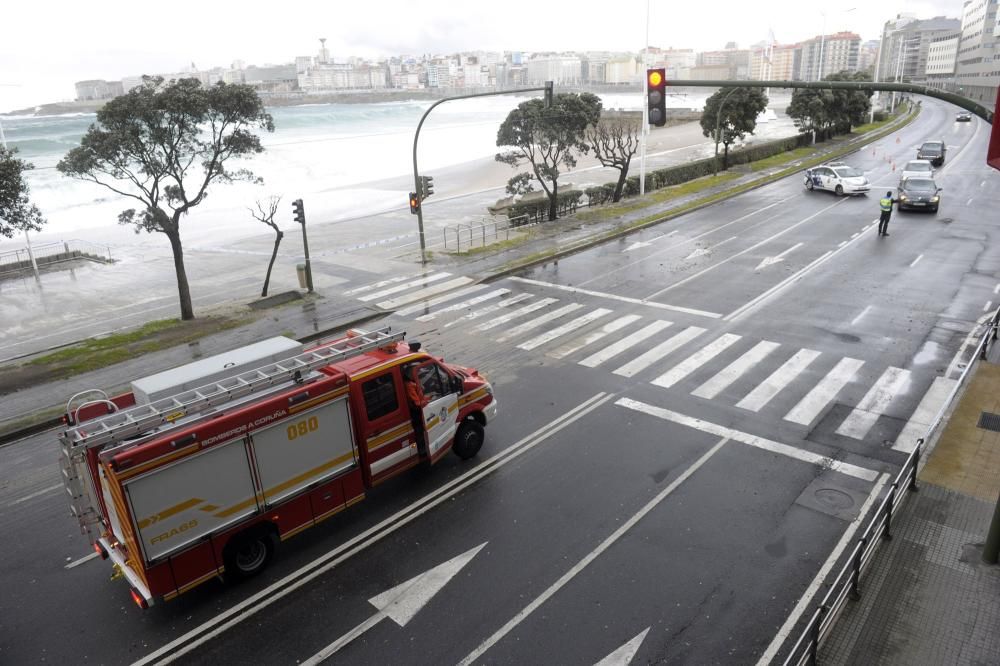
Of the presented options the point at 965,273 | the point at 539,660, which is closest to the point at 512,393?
the point at 539,660

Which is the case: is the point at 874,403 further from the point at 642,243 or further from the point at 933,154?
the point at 933,154

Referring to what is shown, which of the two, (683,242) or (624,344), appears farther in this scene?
(683,242)

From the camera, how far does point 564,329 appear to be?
19.2m

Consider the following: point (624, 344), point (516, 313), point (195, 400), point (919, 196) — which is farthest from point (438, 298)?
point (919, 196)

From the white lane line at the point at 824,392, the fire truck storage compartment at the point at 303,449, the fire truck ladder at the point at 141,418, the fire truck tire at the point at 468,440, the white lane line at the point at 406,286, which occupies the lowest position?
the white lane line at the point at 824,392

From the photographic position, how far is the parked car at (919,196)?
3216cm

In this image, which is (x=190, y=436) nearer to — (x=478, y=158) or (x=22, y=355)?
(x=22, y=355)

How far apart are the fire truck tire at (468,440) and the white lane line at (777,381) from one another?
19.0 feet

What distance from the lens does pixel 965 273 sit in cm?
2281

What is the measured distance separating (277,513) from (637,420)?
7.42 meters

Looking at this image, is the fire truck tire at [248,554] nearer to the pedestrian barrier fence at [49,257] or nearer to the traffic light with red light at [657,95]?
the traffic light with red light at [657,95]

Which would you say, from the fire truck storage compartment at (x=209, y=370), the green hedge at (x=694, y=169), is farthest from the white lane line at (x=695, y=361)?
the green hedge at (x=694, y=169)

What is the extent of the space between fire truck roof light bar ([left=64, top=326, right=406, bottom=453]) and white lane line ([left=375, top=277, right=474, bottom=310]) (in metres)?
11.3

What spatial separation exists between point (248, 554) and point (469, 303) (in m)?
13.7
